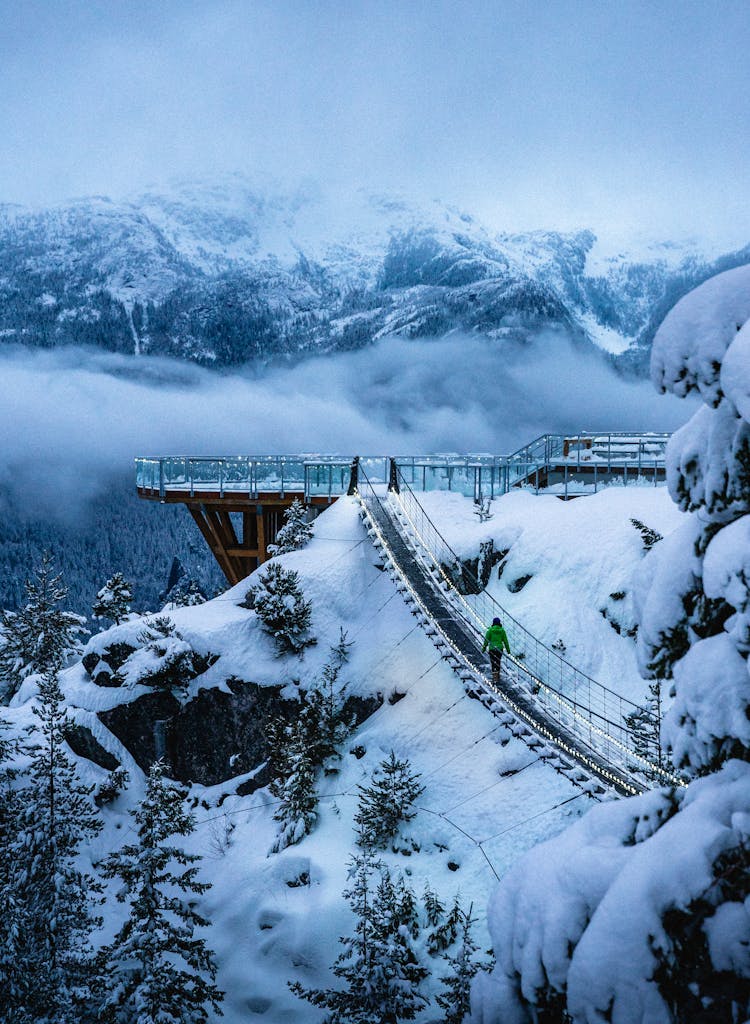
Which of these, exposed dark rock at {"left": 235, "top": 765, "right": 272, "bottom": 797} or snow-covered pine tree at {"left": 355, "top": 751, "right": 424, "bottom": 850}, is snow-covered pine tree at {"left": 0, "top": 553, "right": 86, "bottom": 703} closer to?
exposed dark rock at {"left": 235, "top": 765, "right": 272, "bottom": 797}

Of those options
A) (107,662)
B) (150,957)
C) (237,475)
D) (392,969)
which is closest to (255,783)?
(107,662)

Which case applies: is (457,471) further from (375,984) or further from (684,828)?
(684,828)

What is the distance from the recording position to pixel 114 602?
125 feet

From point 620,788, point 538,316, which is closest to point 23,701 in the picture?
point 620,788

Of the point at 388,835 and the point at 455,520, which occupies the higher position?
the point at 455,520

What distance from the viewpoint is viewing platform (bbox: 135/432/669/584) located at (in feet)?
109

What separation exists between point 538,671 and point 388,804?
6989 millimetres

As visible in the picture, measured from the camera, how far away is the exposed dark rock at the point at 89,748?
23.3 m

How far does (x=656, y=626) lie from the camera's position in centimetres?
574

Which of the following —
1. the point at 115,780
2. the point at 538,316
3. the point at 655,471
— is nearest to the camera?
the point at 115,780

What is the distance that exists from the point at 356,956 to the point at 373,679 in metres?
8.61

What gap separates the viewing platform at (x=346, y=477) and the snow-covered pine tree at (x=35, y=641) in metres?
7.45

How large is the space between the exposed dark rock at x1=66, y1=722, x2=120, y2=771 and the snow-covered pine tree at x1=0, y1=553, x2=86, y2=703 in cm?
910

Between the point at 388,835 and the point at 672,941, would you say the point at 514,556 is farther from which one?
the point at 672,941
